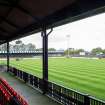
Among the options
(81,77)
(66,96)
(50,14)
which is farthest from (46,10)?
(81,77)

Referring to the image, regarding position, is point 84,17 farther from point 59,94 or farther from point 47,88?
point 47,88

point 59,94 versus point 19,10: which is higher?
point 19,10

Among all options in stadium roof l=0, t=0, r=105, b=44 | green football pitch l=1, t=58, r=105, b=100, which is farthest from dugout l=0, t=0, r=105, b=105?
green football pitch l=1, t=58, r=105, b=100

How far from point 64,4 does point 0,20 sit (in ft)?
19.9

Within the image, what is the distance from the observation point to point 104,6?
7383 mm

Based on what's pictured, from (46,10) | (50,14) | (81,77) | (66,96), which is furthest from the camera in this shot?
(81,77)

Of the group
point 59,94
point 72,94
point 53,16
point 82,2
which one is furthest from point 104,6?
point 59,94

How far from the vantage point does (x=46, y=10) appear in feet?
34.2

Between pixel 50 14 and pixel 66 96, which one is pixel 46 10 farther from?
pixel 66 96

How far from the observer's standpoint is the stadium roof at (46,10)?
802 centimetres

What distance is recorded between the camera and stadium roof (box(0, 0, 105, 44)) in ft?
26.3

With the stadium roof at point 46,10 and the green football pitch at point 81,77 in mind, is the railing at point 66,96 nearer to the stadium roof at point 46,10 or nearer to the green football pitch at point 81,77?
the stadium roof at point 46,10

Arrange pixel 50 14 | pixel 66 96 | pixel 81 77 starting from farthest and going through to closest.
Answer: pixel 81 77, pixel 66 96, pixel 50 14

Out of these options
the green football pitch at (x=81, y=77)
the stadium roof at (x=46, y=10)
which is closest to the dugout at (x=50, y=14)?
the stadium roof at (x=46, y=10)
